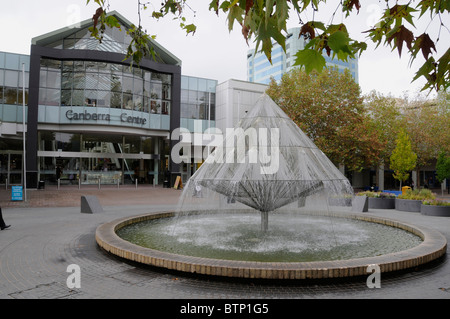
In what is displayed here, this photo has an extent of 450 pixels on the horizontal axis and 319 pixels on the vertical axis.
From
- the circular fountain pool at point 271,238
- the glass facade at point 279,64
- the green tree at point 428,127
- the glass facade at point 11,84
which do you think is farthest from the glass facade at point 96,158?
the glass facade at point 279,64

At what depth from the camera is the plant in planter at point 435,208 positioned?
48.5ft

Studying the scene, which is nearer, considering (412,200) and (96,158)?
(412,200)

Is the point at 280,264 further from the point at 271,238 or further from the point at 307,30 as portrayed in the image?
the point at 307,30

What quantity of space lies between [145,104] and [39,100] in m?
9.36

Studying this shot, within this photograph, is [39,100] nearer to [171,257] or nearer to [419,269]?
[171,257]

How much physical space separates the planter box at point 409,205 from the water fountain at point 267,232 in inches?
263

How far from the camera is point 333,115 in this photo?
90.1 feet

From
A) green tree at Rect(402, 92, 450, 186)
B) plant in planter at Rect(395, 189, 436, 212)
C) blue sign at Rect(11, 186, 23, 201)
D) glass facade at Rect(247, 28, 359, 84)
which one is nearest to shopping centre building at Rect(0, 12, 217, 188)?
blue sign at Rect(11, 186, 23, 201)

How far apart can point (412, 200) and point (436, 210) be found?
1.75 m

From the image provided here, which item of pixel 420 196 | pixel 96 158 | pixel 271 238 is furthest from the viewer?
pixel 96 158

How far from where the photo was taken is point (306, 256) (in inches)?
276

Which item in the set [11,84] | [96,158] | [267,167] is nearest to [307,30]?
[267,167]
